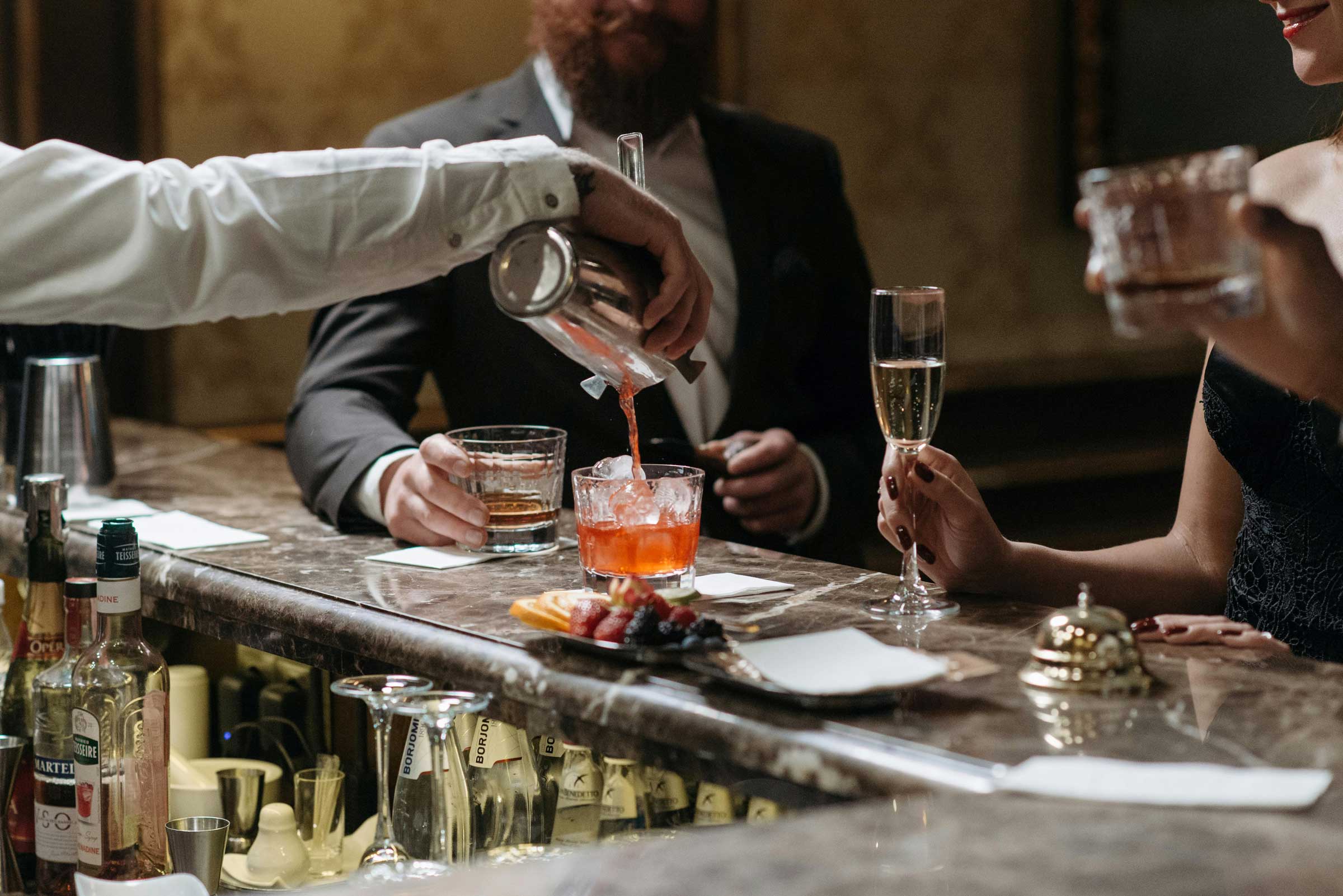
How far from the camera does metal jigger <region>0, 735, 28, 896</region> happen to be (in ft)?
5.56

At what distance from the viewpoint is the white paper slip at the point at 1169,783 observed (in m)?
0.99

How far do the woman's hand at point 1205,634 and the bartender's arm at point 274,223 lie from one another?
1.91ft

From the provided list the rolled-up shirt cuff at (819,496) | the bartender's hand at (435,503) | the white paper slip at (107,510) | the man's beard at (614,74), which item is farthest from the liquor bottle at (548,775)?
the man's beard at (614,74)

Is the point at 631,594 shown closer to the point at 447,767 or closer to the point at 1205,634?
the point at 447,767

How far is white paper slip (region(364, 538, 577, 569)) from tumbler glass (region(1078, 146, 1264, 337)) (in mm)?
1108

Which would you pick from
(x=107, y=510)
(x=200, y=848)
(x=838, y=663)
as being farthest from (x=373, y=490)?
(x=838, y=663)

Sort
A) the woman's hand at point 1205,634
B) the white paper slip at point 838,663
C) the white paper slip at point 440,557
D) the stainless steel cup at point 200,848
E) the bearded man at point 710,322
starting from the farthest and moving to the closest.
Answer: the bearded man at point 710,322
the white paper slip at point 440,557
the stainless steel cup at point 200,848
the woman's hand at point 1205,634
the white paper slip at point 838,663

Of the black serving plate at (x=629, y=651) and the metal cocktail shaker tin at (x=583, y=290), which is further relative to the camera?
the metal cocktail shaker tin at (x=583, y=290)

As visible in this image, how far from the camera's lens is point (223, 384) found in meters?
4.39

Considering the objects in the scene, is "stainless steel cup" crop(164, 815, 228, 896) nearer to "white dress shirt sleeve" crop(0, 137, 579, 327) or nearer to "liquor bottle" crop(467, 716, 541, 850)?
"liquor bottle" crop(467, 716, 541, 850)

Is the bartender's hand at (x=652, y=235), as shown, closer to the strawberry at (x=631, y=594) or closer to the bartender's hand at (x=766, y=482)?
the strawberry at (x=631, y=594)

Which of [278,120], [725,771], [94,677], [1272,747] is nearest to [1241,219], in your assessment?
[1272,747]

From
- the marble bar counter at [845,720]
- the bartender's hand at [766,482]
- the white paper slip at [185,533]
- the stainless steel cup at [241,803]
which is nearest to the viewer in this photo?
the marble bar counter at [845,720]

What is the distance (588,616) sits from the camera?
1414 mm
